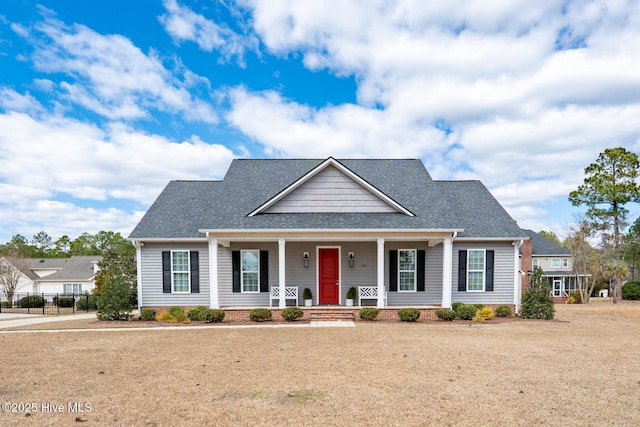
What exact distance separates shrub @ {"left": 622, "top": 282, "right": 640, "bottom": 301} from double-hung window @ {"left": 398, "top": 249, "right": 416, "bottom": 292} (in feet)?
102

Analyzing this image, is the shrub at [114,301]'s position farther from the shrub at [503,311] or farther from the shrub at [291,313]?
the shrub at [503,311]

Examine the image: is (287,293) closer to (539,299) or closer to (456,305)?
(456,305)

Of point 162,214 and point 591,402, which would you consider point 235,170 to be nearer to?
point 162,214

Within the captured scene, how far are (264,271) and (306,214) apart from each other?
126 inches

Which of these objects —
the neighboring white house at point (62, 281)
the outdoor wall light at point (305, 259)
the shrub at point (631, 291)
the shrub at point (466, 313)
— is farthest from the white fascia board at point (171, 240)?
the shrub at point (631, 291)

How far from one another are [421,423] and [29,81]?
24.3m

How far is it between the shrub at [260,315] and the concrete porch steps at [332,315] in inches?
66.1

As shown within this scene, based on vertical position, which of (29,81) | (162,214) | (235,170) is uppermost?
(29,81)

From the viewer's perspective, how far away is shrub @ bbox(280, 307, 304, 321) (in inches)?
570

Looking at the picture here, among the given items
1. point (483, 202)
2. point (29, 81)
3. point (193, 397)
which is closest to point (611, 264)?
point (483, 202)

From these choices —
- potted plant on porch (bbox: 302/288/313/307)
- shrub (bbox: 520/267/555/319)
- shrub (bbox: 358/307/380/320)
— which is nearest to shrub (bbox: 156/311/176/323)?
potted plant on porch (bbox: 302/288/313/307)

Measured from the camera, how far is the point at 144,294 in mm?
16594

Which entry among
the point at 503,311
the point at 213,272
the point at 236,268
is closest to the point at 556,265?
the point at 503,311

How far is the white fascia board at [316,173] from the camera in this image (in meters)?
16.0
